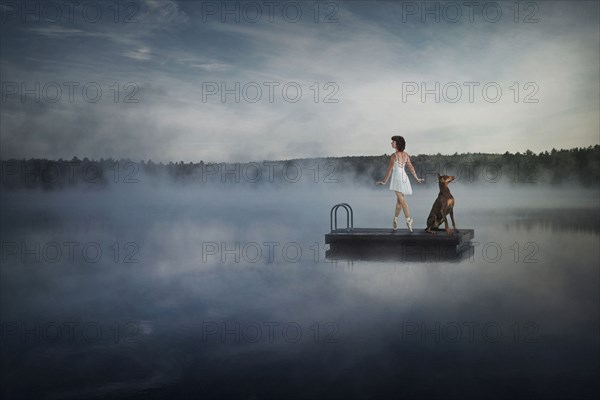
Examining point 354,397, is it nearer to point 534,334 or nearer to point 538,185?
point 534,334

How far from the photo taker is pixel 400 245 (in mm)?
21016

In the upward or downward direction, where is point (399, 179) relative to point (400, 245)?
upward

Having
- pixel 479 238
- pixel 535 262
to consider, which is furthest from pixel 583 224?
pixel 535 262

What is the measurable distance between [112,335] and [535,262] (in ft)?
54.3

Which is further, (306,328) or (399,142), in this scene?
(399,142)

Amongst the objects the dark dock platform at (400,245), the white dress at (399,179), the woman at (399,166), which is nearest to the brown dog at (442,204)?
the dark dock platform at (400,245)

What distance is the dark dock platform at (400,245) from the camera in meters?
20.8

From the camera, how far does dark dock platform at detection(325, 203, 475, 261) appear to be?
20766 millimetres

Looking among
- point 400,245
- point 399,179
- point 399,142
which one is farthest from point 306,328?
point 399,142

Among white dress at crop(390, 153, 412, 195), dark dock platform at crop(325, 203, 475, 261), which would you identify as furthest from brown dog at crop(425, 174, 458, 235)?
white dress at crop(390, 153, 412, 195)

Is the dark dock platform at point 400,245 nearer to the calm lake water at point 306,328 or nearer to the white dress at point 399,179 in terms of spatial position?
the calm lake water at point 306,328

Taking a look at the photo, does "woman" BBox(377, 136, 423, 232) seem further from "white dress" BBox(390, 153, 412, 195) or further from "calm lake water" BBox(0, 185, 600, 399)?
"calm lake water" BBox(0, 185, 600, 399)

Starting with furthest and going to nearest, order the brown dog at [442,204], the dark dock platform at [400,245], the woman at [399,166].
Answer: the dark dock platform at [400,245], the woman at [399,166], the brown dog at [442,204]

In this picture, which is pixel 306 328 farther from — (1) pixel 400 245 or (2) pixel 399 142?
(2) pixel 399 142
